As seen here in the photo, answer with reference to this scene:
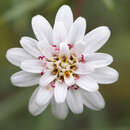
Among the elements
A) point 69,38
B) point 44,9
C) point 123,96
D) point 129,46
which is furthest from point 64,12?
point 123,96

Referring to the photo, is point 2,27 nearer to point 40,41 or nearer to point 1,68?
point 1,68

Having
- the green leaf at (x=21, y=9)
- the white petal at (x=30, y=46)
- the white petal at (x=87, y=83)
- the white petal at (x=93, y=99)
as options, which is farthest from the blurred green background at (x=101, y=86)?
the white petal at (x=87, y=83)

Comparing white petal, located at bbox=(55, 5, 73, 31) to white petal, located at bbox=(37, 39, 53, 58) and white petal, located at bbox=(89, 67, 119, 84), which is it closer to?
white petal, located at bbox=(37, 39, 53, 58)

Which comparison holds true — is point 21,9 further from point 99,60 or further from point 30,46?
point 99,60

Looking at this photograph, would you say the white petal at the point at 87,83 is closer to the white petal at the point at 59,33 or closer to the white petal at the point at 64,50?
the white petal at the point at 64,50

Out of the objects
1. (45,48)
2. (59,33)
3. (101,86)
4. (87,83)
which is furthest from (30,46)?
(101,86)

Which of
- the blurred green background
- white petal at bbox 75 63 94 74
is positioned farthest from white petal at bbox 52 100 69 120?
the blurred green background

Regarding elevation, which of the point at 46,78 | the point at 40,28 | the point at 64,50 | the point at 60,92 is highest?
the point at 40,28
